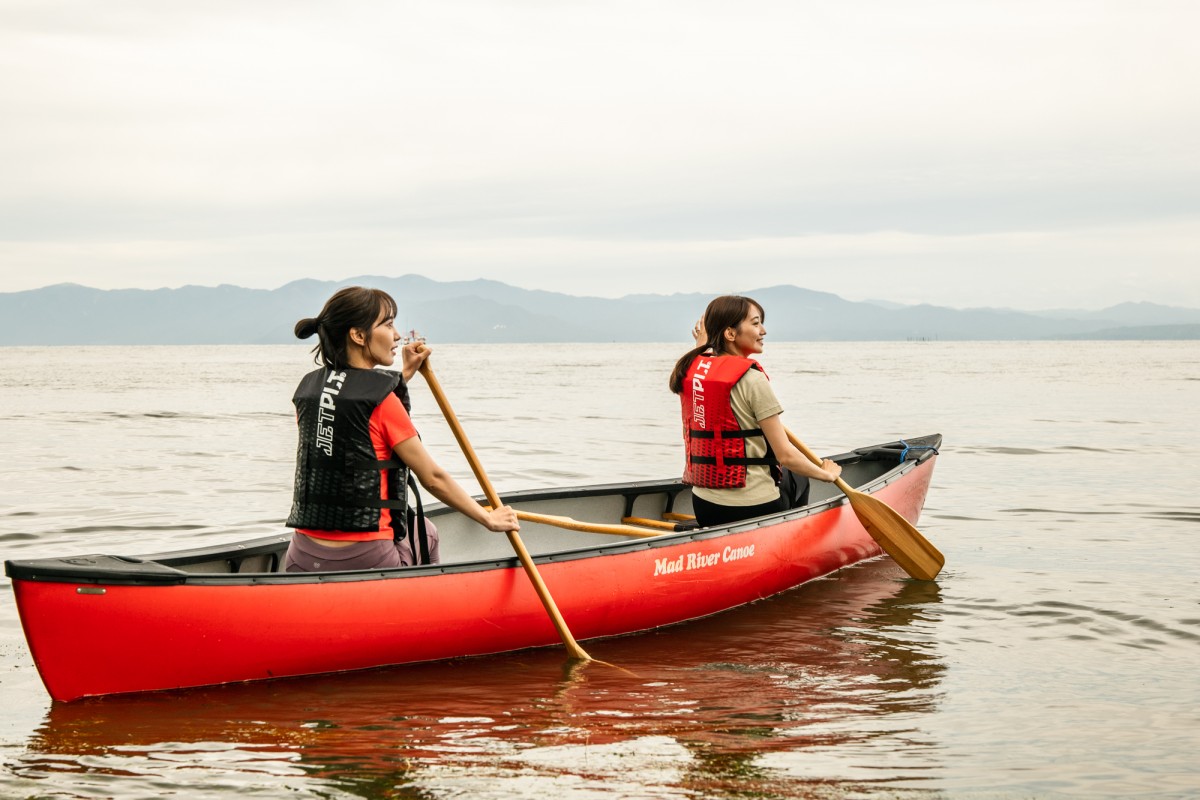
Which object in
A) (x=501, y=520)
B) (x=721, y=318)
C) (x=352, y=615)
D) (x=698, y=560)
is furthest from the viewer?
(x=721, y=318)

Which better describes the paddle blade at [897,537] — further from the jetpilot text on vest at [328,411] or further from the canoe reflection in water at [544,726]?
the jetpilot text on vest at [328,411]

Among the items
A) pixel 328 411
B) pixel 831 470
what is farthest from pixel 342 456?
pixel 831 470

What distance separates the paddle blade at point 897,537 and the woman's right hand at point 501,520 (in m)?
3.37

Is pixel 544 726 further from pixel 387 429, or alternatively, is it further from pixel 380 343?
pixel 380 343

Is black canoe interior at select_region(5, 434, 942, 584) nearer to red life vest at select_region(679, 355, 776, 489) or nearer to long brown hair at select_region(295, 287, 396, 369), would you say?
red life vest at select_region(679, 355, 776, 489)

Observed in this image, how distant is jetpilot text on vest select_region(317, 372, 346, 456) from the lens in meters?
5.21

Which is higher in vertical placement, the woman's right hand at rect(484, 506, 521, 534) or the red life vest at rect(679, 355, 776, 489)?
the red life vest at rect(679, 355, 776, 489)

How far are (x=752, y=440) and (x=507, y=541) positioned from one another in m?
1.86

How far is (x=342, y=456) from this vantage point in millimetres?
5285

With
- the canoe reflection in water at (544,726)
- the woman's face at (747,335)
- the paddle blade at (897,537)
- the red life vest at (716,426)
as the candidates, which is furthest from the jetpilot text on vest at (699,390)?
the paddle blade at (897,537)

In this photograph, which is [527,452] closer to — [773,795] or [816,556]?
[816,556]

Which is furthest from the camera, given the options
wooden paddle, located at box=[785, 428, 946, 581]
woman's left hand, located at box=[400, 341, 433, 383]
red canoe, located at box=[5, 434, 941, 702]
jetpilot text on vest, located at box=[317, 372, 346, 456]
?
wooden paddle, located at box=[785, 428, 946, 581]

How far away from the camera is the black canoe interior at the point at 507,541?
4879 millimetres

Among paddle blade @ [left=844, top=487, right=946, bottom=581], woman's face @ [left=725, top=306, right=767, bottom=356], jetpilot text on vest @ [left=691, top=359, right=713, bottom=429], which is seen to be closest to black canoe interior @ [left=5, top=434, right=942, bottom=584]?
paddle blade @ [left=844, top=487, right=946, bottom=581]
